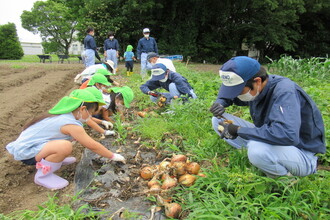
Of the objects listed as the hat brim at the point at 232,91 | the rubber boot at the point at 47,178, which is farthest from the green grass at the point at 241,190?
the rubber boot at the point at 47,178

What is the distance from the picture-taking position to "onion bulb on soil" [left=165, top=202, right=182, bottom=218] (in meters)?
1.65

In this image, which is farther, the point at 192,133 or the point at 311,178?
the point at 192,133

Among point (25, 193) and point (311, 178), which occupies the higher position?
point (311, 178)

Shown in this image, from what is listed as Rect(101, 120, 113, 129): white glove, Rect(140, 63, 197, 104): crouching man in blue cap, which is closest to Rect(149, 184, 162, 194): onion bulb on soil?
Rect(101, 120, 113, 129): white glove

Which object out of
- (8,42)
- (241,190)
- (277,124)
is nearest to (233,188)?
(241,190)

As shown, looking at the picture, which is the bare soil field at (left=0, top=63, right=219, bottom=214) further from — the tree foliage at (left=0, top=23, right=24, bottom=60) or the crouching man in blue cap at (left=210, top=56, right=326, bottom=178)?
the tree foliage at (left=0, top=23, right=24, bottom=60)

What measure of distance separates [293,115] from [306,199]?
2.01 ft

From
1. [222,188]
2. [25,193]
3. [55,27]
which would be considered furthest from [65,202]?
[55,27]

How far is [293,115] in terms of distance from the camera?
1.59 metres

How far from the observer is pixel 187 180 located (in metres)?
1.96

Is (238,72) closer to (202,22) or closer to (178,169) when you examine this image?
(178,169)

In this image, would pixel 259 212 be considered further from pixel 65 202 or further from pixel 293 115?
pixel 65 202

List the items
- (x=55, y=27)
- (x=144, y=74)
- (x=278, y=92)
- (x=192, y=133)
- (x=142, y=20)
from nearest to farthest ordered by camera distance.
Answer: (x=278, y=92)
(x=192, y=133)
(x=144, y=74)
(x=142, y=20)
(x=55, y=27)

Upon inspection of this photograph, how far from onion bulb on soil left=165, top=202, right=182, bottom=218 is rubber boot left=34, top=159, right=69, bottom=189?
42.6 inches
